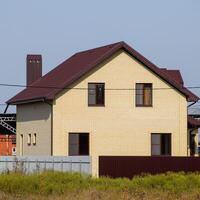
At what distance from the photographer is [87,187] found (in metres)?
26.4

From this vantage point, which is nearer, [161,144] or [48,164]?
[48,164]

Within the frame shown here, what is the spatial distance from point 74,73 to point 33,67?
369 inches

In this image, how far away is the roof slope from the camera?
4034 cm

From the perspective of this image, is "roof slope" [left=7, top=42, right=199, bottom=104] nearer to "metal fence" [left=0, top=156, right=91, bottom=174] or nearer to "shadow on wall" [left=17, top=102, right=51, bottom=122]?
"shadow on wall" [left=17, top=102, right=51, bottom=122]

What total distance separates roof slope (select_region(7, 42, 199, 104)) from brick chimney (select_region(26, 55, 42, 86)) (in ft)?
9.86

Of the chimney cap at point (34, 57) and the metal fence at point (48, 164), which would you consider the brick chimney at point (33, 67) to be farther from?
the metal fence at point (48, 164)

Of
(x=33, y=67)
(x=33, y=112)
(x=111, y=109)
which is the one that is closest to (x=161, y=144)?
(x=111, y=109)

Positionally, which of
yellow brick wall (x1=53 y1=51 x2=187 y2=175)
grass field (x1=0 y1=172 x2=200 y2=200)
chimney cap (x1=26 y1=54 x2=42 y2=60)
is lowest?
grass field (x1=0 y1=172 x2=200 y2=200)

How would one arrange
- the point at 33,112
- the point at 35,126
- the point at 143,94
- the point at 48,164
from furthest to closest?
the point at 33,112
the point at 35,126
the point at 143,94
the point at 48,164

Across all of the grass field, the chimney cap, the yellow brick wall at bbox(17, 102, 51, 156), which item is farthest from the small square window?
the grass field

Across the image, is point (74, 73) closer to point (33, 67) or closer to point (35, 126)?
point (35, 126)

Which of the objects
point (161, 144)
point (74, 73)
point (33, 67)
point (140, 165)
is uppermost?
point (33, 67)

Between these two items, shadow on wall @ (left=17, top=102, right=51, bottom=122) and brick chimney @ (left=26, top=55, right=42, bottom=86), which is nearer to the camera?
shadow on wall @ (left=17, top=102, right=51, bottom=122)

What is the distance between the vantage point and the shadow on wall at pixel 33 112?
136ft
